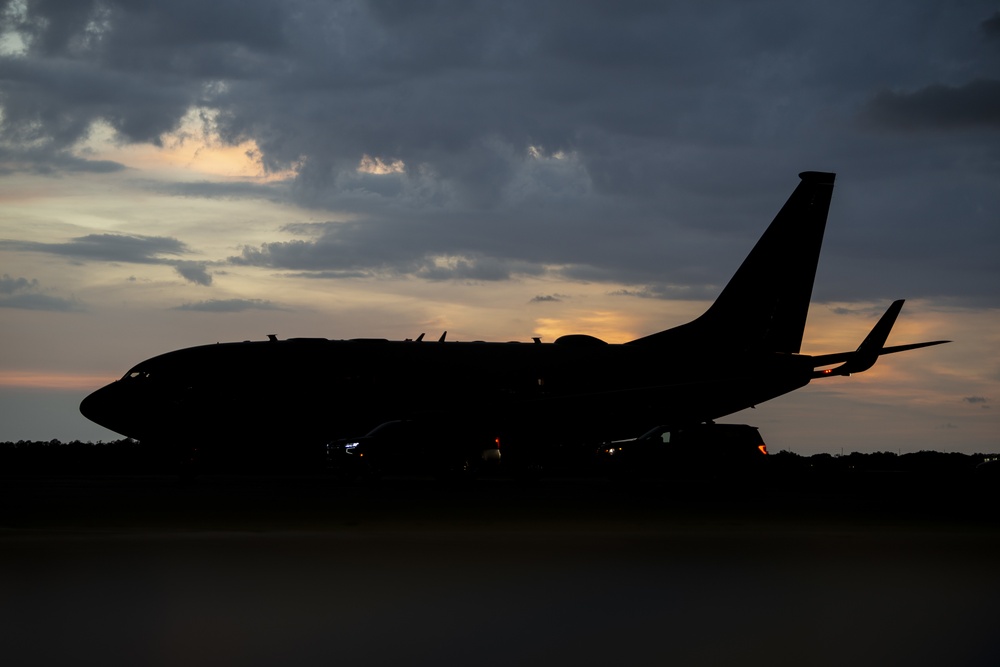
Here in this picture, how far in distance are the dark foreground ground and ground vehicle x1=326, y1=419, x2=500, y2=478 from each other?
12.6 meters

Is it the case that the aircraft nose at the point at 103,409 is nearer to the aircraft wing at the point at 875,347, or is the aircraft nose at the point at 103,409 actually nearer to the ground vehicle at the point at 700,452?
the ground vehicle at the point at 700,452

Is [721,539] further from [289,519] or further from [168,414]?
[168,414]

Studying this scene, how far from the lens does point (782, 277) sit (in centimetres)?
4956

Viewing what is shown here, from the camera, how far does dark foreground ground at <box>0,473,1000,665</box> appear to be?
29.5ft

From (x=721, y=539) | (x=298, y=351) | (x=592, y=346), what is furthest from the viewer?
(x=592, y=346)

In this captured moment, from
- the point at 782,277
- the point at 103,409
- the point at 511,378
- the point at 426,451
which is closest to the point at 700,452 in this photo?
the point at 426,451

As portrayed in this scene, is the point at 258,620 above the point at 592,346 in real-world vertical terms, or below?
below

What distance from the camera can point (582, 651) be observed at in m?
8.89

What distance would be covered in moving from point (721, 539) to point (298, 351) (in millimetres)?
32412

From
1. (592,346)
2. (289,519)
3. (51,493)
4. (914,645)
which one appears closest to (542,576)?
(914,645)

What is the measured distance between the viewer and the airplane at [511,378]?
46000 millimetres

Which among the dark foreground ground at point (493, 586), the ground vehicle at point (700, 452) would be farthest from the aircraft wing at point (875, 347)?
the dark foreground ground at point (493, 586)

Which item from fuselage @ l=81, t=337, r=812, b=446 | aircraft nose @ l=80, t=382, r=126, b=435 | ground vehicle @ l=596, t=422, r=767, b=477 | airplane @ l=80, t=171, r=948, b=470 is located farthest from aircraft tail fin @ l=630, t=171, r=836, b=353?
aircraft nose @ l=80, t=382, r=126, b=435

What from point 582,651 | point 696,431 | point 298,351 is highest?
point 298,351
